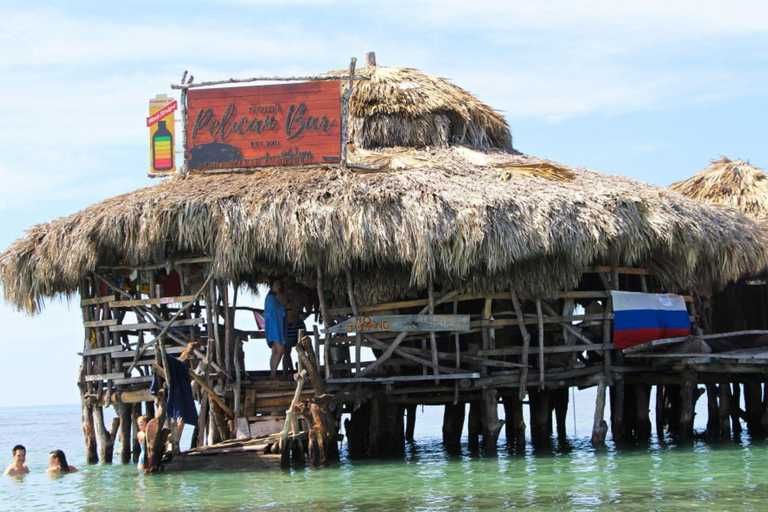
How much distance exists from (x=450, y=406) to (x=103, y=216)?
6932 millimetres

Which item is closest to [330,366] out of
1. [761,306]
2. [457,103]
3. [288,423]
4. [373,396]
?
[373,396]

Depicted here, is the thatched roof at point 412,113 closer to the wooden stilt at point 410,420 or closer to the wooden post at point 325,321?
the wooden post at point 325,321

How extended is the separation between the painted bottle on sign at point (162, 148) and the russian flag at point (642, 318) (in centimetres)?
881

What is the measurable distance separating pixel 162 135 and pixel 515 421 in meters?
8.64

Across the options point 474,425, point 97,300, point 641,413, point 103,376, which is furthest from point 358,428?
point 641,413

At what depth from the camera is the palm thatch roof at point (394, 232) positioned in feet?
47.0

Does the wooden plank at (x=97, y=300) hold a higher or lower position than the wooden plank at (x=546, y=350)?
higher

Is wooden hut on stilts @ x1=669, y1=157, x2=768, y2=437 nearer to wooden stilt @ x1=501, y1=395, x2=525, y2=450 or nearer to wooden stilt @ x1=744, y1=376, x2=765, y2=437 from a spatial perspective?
wooden stilt @ x1=744, y1=376, x2=765, y2=437

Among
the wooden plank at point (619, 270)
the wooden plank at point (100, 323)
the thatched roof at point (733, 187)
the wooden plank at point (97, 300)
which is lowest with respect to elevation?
the wooden plank at point (100, 323)

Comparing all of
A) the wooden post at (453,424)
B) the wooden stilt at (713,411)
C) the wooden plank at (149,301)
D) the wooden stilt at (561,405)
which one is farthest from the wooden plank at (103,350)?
the wooden stilt at (713,411)

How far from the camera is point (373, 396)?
50.1 feet

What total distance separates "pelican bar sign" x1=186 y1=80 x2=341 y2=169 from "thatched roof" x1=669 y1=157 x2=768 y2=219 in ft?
26.8

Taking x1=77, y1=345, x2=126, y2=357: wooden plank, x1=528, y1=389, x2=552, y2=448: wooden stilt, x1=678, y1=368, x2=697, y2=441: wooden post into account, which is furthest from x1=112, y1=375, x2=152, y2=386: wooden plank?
x1=678, y1=368, x2=697, y2=441: wooden post

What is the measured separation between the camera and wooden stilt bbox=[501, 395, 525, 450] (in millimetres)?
15953
